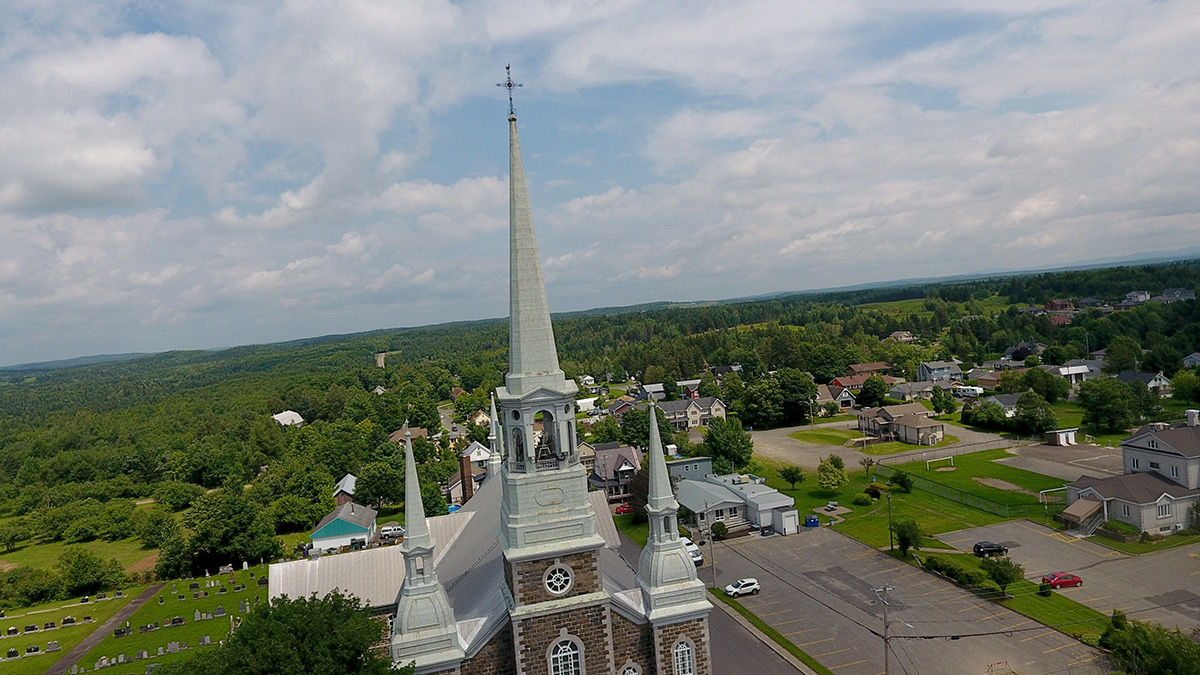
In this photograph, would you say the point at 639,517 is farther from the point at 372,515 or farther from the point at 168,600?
the point at 168,600

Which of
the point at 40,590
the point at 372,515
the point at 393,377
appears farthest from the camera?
the point at 393,377

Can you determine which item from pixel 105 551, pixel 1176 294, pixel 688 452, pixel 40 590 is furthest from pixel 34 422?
pixel 1176 294

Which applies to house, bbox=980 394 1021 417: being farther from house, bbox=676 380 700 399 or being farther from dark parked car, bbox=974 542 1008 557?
house, bbox=676 380 700 399

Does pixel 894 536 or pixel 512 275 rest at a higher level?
pixel 512 275

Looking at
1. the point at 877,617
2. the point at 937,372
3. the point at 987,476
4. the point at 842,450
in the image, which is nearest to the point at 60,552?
the point at 877,617

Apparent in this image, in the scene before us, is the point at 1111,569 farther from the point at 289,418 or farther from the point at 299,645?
the point at 289,418

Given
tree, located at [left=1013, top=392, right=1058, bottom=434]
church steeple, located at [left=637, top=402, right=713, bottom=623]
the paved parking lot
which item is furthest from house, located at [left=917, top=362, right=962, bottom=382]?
church steeple, located at [left=637, top=402, right=713, bottom=623]
